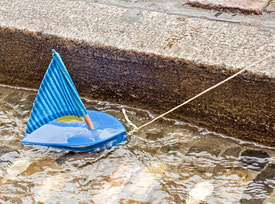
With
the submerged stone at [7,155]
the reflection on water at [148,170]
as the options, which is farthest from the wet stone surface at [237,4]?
the submerged stone at [7,155]

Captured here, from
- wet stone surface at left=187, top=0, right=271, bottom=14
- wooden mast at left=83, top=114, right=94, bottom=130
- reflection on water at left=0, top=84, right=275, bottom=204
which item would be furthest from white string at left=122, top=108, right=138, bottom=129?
wet stone surface at left=187, top=0, right=271, bottom=14

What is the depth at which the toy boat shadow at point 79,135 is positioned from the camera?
214cm

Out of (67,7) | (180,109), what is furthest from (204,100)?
(67,7)

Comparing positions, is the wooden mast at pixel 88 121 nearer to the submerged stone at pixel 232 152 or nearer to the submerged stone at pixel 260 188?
the submerged stone at pixel 232 152

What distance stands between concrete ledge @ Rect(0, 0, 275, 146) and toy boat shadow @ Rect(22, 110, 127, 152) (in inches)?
11.0

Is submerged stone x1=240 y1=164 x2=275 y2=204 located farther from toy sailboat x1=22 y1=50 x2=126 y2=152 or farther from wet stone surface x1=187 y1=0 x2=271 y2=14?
wet stone surface x1=187 y1=0 x2=271 y2=14

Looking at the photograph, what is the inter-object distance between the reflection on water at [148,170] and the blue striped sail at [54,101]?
0.65 ft

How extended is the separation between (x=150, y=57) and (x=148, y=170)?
1.93 feet

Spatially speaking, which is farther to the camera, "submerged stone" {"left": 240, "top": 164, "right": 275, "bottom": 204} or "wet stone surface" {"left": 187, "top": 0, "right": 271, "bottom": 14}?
"wet stone surface" {"left": 187, "top": 0, "right": 271, "bottom": 14}

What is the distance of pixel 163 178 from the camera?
201cm

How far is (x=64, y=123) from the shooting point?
2.27 metres

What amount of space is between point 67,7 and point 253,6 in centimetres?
114

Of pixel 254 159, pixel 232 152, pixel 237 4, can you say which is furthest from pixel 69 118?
pixel 237 4

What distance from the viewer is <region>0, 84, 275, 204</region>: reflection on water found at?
Result: 1.91m
